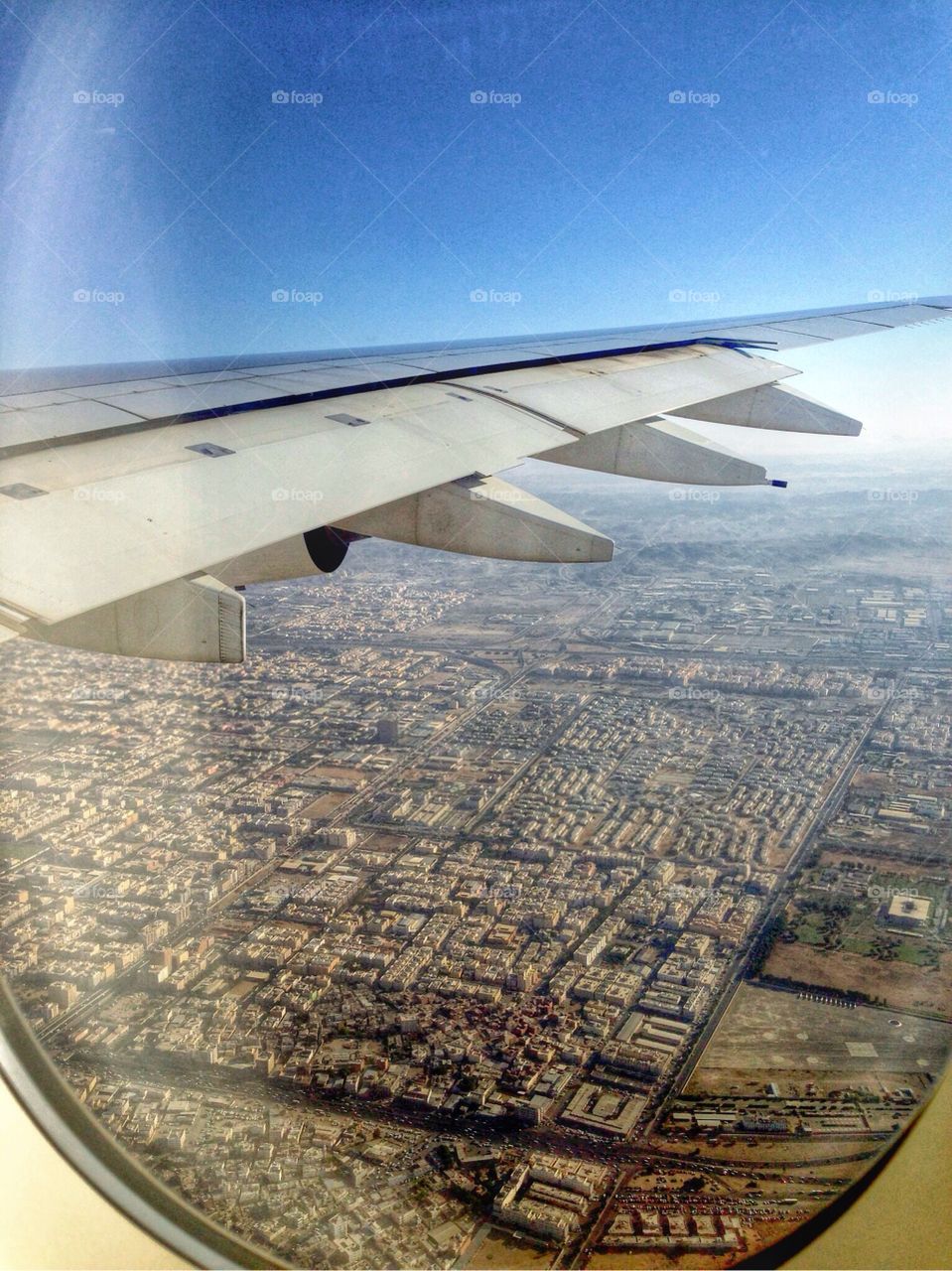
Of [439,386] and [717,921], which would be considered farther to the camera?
[717,921]

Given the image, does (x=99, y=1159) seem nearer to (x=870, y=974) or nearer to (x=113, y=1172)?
(x=113, y=1172)

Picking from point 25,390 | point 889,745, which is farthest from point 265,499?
point 889,745

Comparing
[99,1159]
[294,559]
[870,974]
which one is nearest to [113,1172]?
[99,1159]

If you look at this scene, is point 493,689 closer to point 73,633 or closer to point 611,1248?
point 611,1248

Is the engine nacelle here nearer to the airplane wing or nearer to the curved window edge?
the airplane wing

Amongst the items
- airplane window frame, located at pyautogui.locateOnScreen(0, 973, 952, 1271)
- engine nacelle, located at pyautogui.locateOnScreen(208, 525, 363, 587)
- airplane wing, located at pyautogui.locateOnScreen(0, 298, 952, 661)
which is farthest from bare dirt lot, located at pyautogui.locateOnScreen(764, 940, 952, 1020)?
engine nacelle, located at pyautogui.locateOnScreen(208, 525, 363, 587)

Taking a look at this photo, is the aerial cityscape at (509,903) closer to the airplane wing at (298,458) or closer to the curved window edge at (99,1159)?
the curved window edge at (99,1159)
